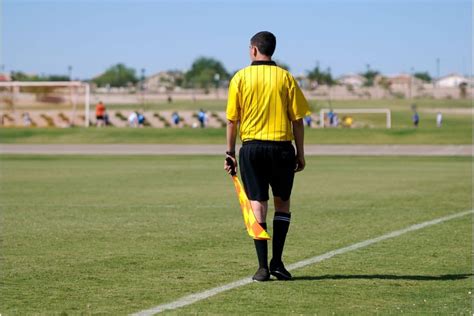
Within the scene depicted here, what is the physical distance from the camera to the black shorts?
372 inches

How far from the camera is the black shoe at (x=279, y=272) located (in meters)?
9.45

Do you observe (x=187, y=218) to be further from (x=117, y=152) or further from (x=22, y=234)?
(x=117, y=152)

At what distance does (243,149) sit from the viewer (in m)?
9.58

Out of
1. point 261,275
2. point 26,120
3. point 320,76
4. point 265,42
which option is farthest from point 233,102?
point 320,76

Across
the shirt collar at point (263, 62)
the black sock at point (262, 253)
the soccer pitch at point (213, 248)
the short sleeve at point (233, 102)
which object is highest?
the shirt collar at point (263, 62)

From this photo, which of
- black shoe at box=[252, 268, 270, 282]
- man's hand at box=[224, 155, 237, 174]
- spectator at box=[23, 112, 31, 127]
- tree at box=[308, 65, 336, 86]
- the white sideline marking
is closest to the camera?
the white sideline marking

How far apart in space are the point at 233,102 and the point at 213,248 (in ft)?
8.84

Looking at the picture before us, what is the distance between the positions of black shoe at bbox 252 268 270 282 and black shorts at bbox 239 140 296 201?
634mm

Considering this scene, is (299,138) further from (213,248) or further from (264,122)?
(213,248)

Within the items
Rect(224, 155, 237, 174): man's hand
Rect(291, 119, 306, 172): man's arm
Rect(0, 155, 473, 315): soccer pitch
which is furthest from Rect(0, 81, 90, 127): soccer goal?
Rect(291, 119, 306, 172): man's arm

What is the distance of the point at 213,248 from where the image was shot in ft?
38.3

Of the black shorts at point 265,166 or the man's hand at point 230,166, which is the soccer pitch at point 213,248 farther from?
the man's hand at point 230,166

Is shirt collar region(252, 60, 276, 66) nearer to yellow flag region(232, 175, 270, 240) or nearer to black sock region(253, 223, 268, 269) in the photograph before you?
yellow flag region(232, 175, 270, 240)

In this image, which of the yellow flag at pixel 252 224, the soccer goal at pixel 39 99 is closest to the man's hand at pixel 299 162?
the yellow flag at pixel 252 224
